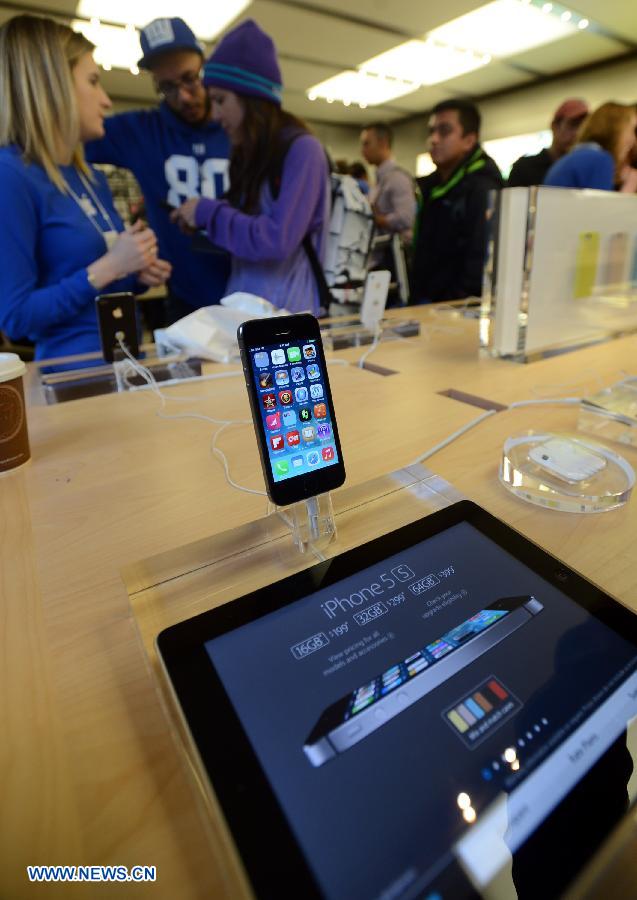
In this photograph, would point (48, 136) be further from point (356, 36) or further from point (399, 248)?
point (356, 36)

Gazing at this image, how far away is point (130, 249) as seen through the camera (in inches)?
48.3

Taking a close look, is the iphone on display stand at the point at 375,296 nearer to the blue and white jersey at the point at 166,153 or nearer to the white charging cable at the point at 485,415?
the white charging cable at the point at 485,415

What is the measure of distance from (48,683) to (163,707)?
0.28 ft

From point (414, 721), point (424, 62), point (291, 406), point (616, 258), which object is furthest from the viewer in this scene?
point (424, 62)

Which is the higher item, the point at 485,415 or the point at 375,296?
the point at 375,296

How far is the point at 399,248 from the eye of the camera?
2148mm

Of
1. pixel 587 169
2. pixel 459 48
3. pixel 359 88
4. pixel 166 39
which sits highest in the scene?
pixel 359 88

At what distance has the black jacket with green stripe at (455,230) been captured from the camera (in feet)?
6.25

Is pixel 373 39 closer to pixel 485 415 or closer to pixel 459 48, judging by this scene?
pixel 459 48

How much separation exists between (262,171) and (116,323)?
90 cm

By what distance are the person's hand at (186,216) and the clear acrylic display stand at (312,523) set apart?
60.3 inches

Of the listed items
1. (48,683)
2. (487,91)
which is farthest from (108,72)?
(48,683)

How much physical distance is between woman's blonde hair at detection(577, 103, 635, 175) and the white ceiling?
2.26 meters

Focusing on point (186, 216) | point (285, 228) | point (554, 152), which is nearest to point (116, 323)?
point (285, 228)
